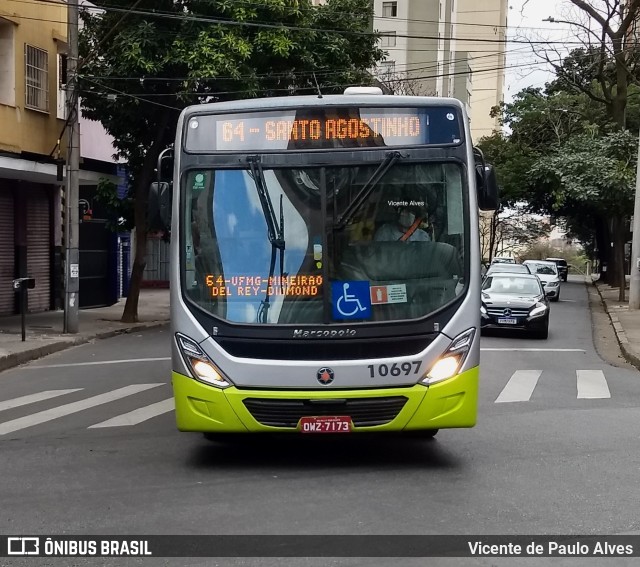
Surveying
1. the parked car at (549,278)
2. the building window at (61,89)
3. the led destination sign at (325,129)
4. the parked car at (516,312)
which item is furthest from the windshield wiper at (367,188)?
the parked car at (549,278)

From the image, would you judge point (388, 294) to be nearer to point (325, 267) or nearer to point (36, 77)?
point (325, 267)

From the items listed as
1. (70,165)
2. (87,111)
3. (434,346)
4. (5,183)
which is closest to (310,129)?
(434,346)

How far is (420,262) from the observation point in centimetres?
765

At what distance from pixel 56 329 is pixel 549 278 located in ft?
68.4

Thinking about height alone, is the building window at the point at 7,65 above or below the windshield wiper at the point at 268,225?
above

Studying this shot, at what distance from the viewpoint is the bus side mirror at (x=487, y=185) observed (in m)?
8.05

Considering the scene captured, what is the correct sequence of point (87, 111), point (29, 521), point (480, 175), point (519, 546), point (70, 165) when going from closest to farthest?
point (519, 546) → point (29, 521) → point (480, 175) → point (70, 165) → point (87, 111)

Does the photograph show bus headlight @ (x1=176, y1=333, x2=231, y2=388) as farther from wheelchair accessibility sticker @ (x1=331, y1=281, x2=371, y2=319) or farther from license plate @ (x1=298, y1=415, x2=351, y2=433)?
wheelchair accessibility sticker @ (x1=331, y1=281, x2=371, y2=319)

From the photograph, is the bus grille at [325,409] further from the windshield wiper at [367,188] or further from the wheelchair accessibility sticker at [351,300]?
the windshield wiper at [367,188]

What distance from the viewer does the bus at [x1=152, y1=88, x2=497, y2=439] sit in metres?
7.39

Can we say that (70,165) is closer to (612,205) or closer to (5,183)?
(5,183)

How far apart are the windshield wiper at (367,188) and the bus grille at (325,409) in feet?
4.61

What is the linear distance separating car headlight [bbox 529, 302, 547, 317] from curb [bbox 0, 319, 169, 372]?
9.17 meters

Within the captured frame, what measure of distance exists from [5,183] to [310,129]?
17.7 metres
